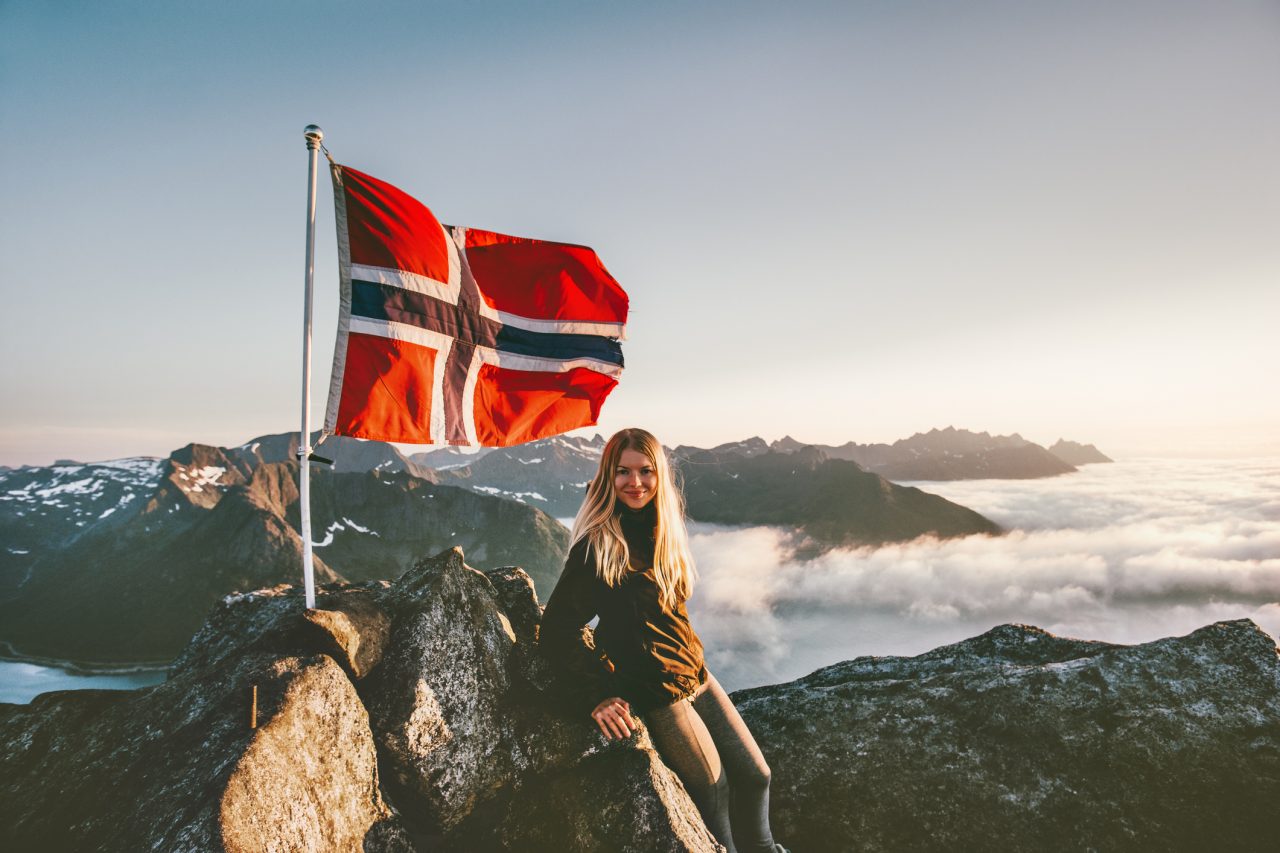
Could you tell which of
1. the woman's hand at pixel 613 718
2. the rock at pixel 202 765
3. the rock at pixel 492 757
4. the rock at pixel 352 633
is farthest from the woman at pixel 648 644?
the rock at pixel 202 765

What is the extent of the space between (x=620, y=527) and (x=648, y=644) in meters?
1.44

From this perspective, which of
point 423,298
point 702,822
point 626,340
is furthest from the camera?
point 626,340

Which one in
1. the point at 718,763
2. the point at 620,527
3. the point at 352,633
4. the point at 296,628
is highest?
the point at 620,527

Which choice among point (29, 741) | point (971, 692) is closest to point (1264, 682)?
point (971, 692)

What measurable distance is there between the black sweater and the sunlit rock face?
11.4ft

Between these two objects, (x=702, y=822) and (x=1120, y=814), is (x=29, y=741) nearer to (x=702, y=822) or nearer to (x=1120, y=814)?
(x=702, y=822)

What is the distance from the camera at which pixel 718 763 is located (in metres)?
6.89

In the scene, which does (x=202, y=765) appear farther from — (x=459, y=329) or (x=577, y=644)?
(x=459, y=329)

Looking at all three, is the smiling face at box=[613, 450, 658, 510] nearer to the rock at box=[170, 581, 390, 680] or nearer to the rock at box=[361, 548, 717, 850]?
the rock at box=[361, 548, 717, 850]

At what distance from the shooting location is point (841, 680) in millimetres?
11297

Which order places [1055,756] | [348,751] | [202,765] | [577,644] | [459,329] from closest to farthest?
[202,765] → [348,751] → [577,644] → [1055,756] → [459,329]

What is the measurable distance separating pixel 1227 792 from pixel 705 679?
6332mm

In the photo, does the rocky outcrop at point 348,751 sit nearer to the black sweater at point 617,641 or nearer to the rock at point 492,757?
the rock at point 492,757

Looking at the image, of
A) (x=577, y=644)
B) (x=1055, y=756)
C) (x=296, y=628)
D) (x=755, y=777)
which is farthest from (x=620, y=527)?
(x=1055, y=756)
